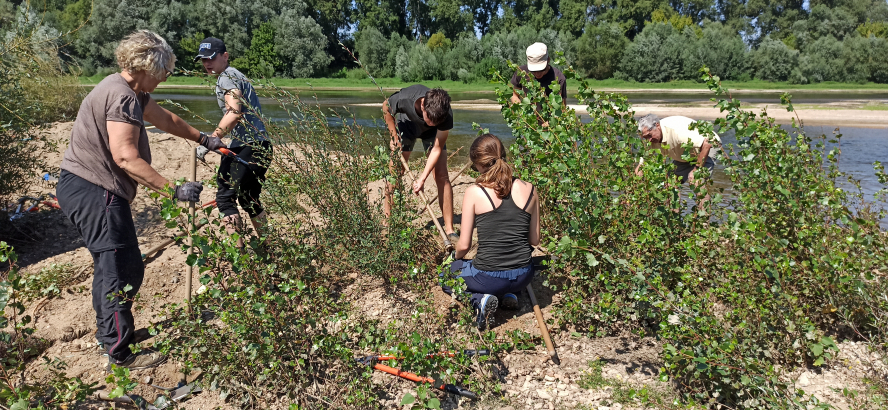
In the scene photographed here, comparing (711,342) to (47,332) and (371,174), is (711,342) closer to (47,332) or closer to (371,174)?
(371,174)

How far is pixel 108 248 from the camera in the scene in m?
3.27

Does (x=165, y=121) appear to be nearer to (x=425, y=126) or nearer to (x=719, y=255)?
(x=425, y=126)

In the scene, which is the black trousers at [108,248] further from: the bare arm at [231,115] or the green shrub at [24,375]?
the bare arm at [231,115]

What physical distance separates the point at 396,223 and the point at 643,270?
1.75 meters

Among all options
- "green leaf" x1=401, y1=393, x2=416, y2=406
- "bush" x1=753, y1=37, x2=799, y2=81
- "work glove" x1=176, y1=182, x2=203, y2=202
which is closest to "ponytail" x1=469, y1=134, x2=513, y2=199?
"green leaf" x1=401, y1=393, x2=416, y2=406

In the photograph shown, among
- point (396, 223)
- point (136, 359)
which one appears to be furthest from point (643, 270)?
point (136, 359)

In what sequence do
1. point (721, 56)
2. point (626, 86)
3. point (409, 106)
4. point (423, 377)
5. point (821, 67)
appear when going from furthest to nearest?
point (721, 56) → point (626, 86) → point (821, 67) → point (409, 106) → point (423, 377)

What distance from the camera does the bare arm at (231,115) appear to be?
13.3 ft

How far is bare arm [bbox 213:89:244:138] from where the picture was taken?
4.05 metres

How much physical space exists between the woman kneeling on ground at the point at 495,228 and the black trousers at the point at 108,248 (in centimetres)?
201

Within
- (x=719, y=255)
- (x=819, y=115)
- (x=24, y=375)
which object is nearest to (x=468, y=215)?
(x=719, y=255)

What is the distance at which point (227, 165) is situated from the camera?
4.34 meters

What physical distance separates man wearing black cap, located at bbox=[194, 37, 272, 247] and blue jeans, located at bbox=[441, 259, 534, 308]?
1558 mm

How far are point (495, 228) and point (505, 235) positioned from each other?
0.26 feet
